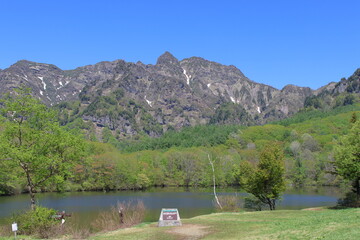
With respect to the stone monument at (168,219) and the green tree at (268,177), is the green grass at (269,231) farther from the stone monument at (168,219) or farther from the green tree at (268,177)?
the green tree at (268,177)

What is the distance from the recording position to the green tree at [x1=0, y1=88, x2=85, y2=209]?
108 ft

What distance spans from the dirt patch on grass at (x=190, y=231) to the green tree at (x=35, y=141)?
13.1 m

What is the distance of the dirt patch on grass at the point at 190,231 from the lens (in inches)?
975

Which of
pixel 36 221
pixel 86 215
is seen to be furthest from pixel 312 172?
pixel 36 221

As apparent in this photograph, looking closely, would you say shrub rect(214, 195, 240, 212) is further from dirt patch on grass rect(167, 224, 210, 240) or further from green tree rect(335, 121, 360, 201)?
dirt patch on grass rect(167, 224, 210, 240)

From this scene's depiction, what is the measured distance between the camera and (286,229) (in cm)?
2322

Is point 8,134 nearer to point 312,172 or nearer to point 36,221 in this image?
point 36,221

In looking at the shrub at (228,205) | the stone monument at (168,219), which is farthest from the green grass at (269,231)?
the shrub at (228,205)

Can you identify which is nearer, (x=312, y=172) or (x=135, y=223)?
(x=135, y=223)

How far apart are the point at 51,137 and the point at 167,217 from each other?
13402mm

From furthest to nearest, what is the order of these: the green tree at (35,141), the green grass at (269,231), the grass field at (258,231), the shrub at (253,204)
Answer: the shrub at (253,204) → the green tree at (35,141) → the grass field at (258,231) → the green grass at (269,231)

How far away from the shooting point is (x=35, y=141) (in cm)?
3403

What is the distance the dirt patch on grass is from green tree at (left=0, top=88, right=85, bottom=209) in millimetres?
13143

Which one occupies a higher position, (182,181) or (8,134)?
(8,134)
